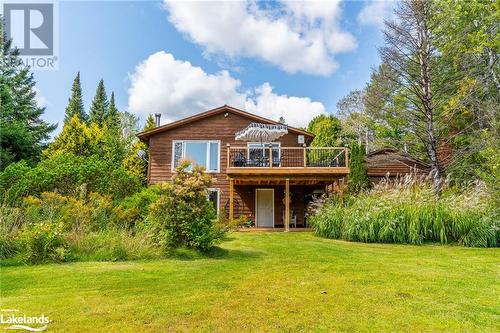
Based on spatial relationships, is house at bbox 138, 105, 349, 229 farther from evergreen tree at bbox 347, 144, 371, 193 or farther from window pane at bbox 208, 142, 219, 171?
evergreen tree at bbox 347, 144, 371, 193

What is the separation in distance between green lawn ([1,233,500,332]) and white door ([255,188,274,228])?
9.66 meters

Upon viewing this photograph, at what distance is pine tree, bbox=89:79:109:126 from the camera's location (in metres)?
40.3

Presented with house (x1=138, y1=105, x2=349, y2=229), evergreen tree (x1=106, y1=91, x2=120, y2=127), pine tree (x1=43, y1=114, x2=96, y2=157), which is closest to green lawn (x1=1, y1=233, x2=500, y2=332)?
house (x1=138, y1=105, x2=349, y2=229)

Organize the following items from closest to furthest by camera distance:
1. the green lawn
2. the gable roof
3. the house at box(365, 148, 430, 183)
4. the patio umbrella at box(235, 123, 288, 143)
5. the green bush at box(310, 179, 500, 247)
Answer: the green lawn → the green bush at box(310, 179, 500, 247) → the patio umbrella at box(235, 123, 288, 143) → the gable roof → the house at box(365, 148, 430, 183)

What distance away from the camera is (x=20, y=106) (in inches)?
963

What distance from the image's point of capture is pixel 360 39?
615 inches

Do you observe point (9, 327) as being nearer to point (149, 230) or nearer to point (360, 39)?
point (149, 230)

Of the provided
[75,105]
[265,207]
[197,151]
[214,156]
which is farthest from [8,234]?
[75,105]

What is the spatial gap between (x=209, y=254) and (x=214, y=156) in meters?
9.69

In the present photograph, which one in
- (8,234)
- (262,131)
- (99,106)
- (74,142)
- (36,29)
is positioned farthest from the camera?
(99,106)

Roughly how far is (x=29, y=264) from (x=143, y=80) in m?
15.4

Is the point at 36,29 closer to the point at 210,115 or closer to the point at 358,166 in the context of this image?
the point at 210,115

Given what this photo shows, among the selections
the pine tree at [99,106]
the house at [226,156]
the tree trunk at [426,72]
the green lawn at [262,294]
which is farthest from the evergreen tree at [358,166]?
→ the pine tree at [99,106]

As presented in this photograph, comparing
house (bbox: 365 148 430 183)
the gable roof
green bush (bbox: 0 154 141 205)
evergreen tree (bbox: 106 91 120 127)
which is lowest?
green bush (bbox: 0 154 141 205)
